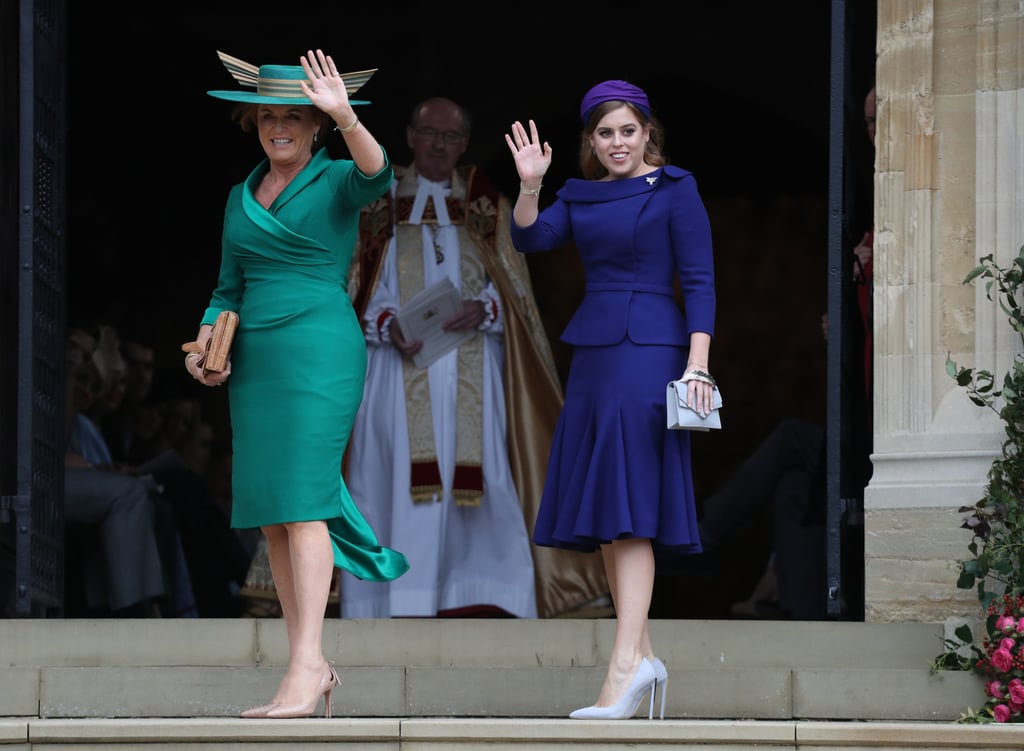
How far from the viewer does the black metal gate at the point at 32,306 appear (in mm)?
8789

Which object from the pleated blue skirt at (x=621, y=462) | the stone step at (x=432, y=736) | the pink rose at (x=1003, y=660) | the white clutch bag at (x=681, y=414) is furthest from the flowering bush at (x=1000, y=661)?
the white clutch bag at (x=681, y=414)

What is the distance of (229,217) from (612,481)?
137 cm

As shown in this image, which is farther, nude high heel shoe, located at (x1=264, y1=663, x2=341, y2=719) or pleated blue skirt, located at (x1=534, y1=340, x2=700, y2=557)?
pleated blue skirt, located at (x1=534, y1=340, x2=700, y2=557)

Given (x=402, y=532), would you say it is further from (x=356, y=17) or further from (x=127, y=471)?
(x=356, y=17)

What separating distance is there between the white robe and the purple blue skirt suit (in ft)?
8.90

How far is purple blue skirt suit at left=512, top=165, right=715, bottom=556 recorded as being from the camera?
721cm

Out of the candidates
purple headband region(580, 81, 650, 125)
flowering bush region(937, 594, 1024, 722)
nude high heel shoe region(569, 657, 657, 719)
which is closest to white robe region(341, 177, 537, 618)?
flowering bush region(937, 594, 1024, 722)

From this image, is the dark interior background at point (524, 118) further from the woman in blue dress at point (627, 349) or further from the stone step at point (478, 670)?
the woman in blue dress at point (627, 349)

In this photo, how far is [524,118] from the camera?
14023 millimetres

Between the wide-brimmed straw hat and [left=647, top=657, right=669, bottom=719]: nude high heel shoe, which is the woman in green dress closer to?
the wide-brimmed straw hat

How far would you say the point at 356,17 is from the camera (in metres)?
14.1

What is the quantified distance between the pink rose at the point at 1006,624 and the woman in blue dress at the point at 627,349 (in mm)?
1158

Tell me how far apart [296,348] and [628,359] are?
3.23ft

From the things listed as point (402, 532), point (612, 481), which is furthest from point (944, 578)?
point (402, 532)
